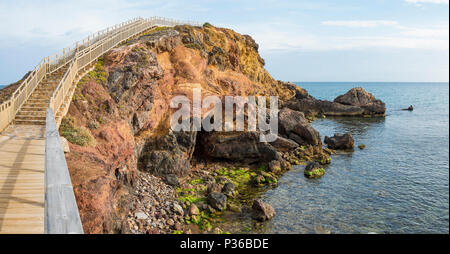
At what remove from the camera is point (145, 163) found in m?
30.6

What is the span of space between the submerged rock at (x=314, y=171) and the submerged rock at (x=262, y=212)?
11.2 metres

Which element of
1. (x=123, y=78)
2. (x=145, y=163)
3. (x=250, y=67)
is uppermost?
(x=250, y=67)

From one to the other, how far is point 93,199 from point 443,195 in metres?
30.8

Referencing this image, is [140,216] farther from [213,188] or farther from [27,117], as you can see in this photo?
[27,117]

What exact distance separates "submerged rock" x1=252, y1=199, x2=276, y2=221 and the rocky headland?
0.25 ft

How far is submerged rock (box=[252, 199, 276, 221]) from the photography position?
2355 cm

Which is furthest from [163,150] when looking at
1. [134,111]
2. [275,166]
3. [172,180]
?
[275,166]

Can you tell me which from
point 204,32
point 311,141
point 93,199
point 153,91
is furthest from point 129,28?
point 93,199

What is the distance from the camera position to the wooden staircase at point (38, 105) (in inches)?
835

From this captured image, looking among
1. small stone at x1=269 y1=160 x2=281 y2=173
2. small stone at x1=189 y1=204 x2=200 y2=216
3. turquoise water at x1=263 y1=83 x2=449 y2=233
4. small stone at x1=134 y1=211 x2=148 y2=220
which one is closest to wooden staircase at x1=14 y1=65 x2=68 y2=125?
small stone at x1=134 y1=211 x2=148 y2=220

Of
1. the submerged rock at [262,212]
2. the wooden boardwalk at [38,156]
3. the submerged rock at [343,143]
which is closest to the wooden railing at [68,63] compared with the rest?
the wooden boardwalk at [38,156]

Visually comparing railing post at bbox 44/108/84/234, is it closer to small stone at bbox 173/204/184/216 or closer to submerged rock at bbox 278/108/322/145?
small stone at bbox 173/204/184/216

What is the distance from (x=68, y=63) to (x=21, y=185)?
24007mm

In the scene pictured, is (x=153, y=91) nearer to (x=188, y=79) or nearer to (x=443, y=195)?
(x=188, y=79)
